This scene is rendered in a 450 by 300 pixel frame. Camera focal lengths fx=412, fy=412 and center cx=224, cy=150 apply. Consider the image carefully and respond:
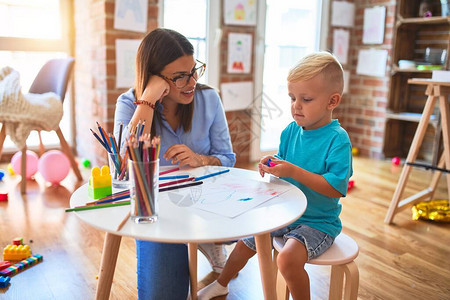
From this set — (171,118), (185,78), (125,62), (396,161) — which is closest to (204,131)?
(171,118)

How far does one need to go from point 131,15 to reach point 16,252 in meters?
1.74

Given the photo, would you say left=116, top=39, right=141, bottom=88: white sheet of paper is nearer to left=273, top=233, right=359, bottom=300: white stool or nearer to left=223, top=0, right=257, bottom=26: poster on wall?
left=223, top=0, right=257, bottom=26: poster on wall

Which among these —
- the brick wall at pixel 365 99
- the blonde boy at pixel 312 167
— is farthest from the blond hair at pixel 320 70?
the brick wall at pixel 365 99

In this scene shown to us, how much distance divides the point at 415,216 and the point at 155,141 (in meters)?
2.00

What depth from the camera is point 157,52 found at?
1.42 meters

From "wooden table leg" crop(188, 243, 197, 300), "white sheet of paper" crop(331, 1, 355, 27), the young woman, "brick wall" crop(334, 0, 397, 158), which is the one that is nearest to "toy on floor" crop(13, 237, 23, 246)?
the young woman

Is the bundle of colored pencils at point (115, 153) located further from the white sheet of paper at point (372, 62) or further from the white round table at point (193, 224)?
the white sheet of paper at point (372, 62)

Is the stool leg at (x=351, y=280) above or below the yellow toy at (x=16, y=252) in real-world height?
above

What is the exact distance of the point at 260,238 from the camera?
1.01 m

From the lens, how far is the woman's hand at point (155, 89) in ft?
4.51

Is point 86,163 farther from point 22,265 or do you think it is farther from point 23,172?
point 22,265

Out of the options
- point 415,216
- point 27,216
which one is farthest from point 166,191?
point 415,216

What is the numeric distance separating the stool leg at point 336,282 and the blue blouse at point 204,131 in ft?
1.81

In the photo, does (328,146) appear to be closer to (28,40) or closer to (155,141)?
(155,141)
